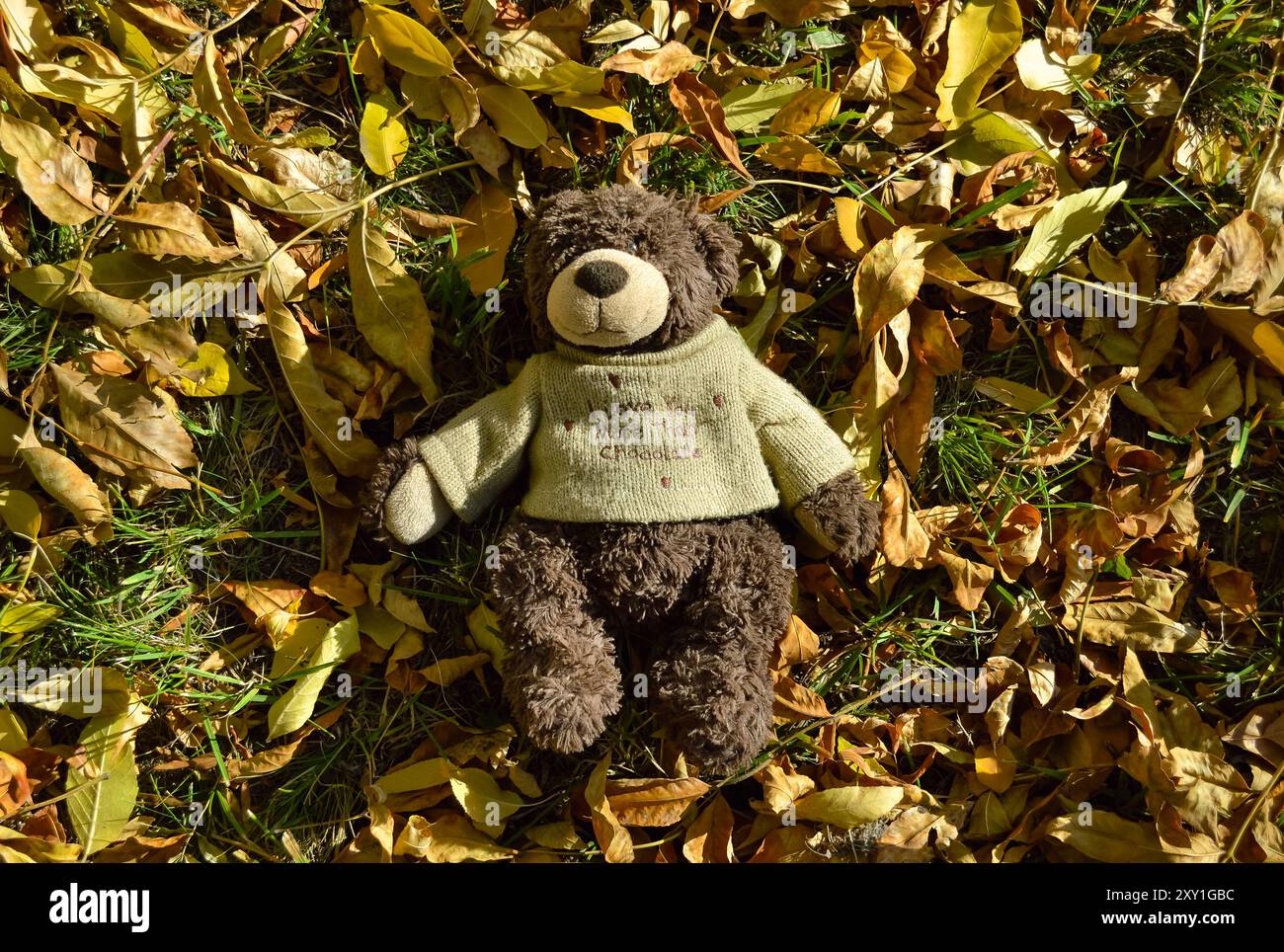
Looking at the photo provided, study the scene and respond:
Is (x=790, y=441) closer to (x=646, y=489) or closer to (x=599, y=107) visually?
(x=646, y=489)

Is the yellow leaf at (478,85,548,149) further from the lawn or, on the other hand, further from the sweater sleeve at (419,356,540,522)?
the sweater sleeve at (419,356,540,522)

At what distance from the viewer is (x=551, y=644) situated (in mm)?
2094

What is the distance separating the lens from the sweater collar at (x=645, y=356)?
81.5 inches

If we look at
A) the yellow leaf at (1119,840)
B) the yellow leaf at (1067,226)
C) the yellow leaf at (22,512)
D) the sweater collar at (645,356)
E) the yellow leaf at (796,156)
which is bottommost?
the yellow leaf at (1119,840)

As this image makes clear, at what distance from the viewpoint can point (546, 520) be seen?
2.16 m

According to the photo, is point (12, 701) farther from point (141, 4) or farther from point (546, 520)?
point (141, 4)

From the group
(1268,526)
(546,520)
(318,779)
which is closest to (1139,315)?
(1268,526)

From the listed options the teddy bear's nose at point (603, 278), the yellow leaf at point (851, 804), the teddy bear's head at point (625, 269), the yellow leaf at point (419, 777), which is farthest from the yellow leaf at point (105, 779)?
the yellow leaf at point (851, 804)

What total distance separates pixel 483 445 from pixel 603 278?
0.49 m

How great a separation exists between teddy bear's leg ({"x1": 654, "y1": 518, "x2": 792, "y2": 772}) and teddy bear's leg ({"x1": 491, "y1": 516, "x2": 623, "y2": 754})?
6.0 inches

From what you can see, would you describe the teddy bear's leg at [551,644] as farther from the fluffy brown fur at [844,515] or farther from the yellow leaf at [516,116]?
the yellow leaf at [516,116]

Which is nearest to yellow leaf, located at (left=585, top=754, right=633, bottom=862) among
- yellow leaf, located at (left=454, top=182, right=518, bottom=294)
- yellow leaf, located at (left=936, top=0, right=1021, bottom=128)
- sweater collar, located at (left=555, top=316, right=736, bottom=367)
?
sweater collar, located at (left=555, top=316, right=736, bottom=367)

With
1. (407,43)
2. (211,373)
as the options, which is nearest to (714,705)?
(211,373)

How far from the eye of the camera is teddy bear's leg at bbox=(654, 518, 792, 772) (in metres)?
2.09
